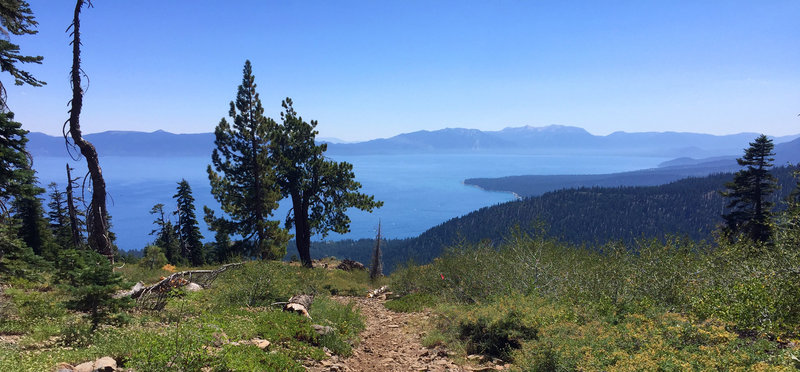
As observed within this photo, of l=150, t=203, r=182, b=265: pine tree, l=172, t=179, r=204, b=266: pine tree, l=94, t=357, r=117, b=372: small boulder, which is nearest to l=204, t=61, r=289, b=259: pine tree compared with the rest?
l=94, t=357, r=117, b=372: small boulder

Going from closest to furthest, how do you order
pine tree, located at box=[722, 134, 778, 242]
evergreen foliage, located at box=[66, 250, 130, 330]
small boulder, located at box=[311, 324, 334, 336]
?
evergreen foliage, located at box=[66, 250, 130, 330]
small boulder, located at box=[311, 324, 334, 336]
pine tree, located at box=[722, 134, 778, 242]

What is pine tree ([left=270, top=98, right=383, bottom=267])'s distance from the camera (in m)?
21.5

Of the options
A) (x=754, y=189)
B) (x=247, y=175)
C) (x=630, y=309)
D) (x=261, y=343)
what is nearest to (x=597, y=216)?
(x=754, y=189)

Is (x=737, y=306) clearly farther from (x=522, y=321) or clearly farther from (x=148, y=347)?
(x=148, y=347)

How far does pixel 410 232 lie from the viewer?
618 ft

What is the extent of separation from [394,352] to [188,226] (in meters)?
36.6

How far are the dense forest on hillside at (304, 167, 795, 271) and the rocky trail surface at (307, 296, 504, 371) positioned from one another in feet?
338

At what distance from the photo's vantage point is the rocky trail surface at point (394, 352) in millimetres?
7117

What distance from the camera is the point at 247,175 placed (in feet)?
69.1

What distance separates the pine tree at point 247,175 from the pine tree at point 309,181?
874 millimetres

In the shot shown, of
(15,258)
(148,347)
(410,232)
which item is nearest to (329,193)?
(15,258)

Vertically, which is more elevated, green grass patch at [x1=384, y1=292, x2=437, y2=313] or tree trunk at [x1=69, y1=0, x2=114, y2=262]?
tree trunk at [x1=69, y1=0, x2=114, y2=262]

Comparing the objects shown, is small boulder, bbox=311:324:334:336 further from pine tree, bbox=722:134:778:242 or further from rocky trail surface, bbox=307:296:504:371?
pine tree, bbox=722:134:778:242

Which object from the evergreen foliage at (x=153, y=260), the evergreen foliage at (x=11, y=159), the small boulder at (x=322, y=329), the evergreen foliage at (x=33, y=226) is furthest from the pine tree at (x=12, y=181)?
the evergreen foliage at (x=33, y=226)
